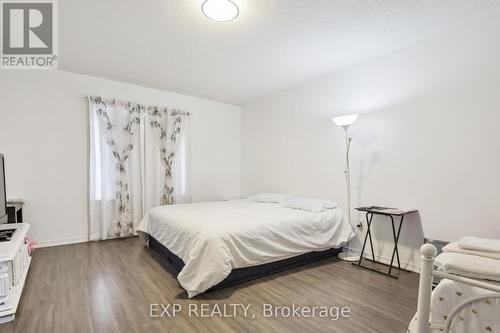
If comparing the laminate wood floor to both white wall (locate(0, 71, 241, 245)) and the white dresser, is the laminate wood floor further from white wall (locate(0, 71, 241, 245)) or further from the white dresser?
white wall (locate(0, 71, 241, 245))

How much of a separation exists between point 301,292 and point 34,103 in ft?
13.4

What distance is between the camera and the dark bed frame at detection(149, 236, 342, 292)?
2.46m

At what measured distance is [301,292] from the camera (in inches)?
93.0

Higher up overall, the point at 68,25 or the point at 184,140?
the point at 68,25

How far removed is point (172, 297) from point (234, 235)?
75 centimetres

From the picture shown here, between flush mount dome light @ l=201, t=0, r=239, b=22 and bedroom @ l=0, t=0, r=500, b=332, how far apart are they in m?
0.02

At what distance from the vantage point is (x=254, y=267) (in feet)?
8.50

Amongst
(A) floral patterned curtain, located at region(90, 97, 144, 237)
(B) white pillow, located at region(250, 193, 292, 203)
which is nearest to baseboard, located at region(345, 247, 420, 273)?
(B) white pillow, located at region(250, 193, 292, 203)

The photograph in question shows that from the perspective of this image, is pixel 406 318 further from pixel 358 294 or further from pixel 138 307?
pixel 138 307

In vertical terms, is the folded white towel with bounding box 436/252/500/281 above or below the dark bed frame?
above

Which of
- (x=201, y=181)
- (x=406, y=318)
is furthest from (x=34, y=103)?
(x=406, y=318)

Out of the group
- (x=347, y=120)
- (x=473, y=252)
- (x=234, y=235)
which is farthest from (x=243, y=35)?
(x=473, y=252)

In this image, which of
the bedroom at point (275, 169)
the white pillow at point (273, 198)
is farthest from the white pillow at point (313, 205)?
the white pillow at point (273, 198)

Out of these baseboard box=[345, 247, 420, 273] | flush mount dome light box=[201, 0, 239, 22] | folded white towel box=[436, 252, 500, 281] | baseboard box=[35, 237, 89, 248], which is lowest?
baseboard box=[345, 247, 420, 273]
